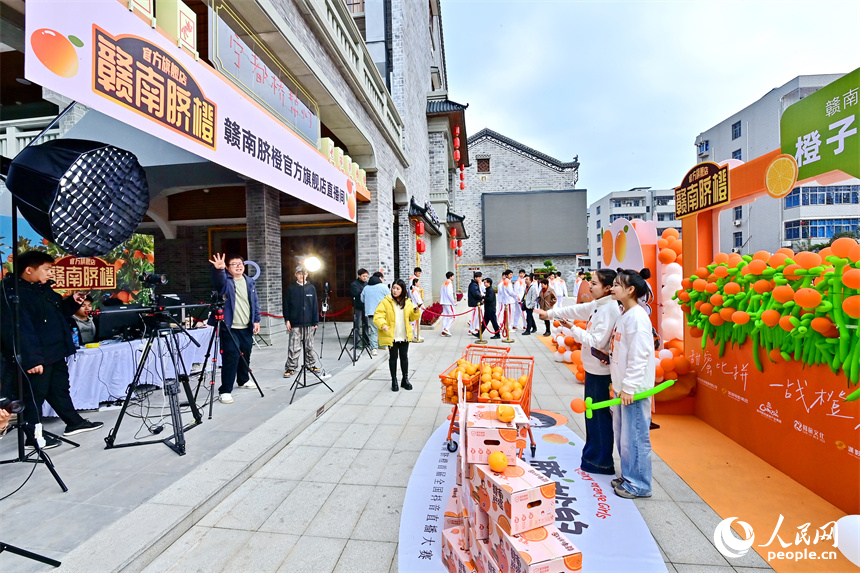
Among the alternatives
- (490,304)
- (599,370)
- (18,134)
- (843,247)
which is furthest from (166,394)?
(490,304)

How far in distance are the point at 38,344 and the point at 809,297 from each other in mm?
6881

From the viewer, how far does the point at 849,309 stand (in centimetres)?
262

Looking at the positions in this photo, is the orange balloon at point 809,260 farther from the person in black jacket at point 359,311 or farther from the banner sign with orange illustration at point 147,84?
the person in black jacket at point 359,311

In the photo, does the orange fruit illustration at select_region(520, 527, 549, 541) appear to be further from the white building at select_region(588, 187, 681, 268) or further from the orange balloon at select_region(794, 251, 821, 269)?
the white building at select_region(588, 187, 681, 268)

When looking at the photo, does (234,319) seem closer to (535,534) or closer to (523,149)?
(535,534)

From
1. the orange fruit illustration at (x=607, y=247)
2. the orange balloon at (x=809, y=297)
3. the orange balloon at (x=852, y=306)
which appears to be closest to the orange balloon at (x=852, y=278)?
the orange balloon at (x=852, y=306)

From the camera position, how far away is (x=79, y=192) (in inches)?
153

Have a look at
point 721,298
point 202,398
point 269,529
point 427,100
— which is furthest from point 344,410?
point 427,100

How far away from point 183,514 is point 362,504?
4.22ft

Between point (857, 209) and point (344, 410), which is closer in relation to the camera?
point (344, 410)

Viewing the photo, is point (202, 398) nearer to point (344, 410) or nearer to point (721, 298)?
point (344, 410)

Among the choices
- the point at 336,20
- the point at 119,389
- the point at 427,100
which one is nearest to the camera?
the point at 119,389

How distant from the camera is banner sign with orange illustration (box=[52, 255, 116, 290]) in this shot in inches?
215

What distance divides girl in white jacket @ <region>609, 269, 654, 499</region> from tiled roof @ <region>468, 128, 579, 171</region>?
34.7 metres
